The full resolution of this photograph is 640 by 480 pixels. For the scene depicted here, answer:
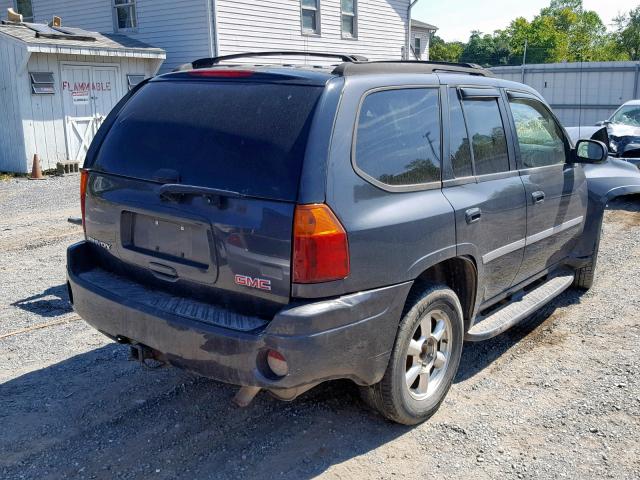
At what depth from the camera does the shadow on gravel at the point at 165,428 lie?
329cm

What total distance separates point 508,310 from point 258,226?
229 centimetres

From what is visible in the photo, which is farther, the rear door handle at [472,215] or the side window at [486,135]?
the side window at [486,135]

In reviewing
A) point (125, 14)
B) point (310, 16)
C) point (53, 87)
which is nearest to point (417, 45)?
point (310, 16)

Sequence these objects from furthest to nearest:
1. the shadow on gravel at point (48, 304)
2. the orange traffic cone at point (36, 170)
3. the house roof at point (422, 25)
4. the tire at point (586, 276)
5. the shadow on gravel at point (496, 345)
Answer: the house roof at point (422, 25) → the orange traffic cone at point (36, 170) → the tire at point (586, 276) → the shadow on gravel at point (48, 304) → the shadow on gravel at point (496, 345)

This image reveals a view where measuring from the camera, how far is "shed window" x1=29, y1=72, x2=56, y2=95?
13312 mm

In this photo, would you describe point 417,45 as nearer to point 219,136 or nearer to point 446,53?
point 446,53

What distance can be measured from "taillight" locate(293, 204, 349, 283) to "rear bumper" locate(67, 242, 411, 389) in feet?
0.46

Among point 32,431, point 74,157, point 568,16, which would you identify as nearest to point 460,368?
point 32,431

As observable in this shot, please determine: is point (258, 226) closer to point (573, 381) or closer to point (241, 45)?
point (573, 381)

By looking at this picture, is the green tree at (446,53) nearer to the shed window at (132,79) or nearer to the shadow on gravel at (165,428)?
the shed window at (132,79)

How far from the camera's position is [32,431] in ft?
11.8

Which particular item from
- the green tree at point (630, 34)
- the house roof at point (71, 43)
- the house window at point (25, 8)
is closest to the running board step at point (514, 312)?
the house roof at point (71, 43)

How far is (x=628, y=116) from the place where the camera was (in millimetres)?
12570

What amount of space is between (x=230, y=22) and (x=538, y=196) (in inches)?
530
